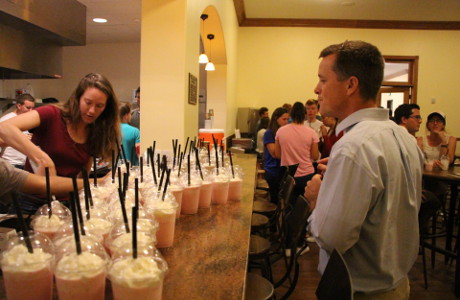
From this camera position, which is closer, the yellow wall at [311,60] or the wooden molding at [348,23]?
the wooden molding at [348,23]

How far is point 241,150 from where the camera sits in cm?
737

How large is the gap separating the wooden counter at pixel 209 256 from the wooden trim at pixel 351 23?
8034 mm

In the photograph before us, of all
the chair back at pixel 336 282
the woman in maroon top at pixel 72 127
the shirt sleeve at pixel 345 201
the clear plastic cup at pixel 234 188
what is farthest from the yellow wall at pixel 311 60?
the chair back at pixel 336 282

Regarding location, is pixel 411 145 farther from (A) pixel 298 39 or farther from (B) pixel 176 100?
(A) pixel 298 39

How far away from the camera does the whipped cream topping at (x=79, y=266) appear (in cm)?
102

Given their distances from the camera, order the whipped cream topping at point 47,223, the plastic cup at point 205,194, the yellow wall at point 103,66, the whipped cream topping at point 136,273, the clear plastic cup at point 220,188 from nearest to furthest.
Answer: the whipped cream topping at point 136,273, the whipped cream topping at point 47,223, the plastic cup at point 205,194, the clear plastic cup at point 220,188, the yellow wall at point 103,66

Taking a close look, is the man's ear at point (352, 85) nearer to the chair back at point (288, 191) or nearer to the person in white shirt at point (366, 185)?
the person in white shirt at point (366, 185)

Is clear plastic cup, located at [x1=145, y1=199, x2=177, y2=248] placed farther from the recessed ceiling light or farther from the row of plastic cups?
the recessed ceiling light

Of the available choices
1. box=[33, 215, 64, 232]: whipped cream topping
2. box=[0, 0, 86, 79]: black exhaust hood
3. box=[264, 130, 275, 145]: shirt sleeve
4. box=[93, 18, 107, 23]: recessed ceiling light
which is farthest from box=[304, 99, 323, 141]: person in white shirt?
box=[33, 215, 64, 232]: whipped cream topping

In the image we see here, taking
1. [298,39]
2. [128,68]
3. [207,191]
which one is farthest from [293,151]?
[128,68]

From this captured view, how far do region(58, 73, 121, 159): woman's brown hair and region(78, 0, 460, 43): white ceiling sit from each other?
490 cm

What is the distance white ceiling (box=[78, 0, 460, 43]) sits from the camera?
25.8 feet

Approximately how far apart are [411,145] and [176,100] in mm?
2694

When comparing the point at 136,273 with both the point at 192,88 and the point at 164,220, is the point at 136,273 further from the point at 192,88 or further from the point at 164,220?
the point at 192,88
